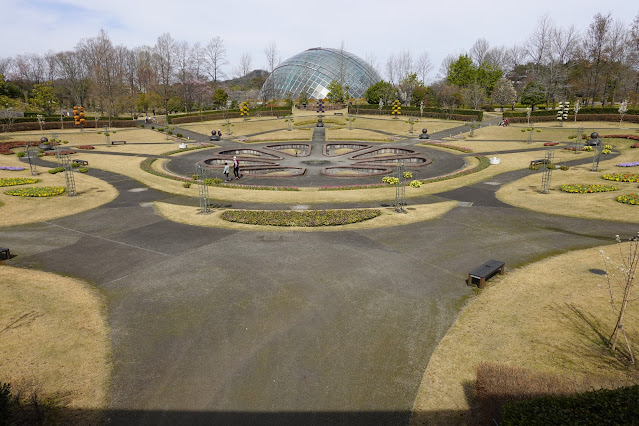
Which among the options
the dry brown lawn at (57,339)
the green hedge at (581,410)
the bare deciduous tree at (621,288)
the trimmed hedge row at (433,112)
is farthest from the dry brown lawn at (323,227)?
the trimmed hedge row at (433,112)

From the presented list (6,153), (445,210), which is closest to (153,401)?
(445,210)

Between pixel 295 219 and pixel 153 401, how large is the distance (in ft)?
46.2

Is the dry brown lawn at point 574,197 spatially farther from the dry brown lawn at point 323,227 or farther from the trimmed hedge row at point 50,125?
the trimmed hedge row at point 50,125

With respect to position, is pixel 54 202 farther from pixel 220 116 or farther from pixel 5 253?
pixel 220 116

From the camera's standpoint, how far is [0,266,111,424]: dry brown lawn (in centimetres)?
910

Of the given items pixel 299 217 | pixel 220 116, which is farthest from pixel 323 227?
pixel 220 116

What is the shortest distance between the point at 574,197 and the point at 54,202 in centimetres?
3715

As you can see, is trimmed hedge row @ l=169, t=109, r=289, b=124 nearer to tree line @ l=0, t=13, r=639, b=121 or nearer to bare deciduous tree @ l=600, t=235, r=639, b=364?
tree line @ l=0, t=13, r=639, b=121

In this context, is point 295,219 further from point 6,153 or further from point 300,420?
point 6,153

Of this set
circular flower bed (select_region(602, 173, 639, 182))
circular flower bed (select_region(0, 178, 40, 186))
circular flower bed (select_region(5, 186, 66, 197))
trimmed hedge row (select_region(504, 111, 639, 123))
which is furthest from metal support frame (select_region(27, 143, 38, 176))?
trimmed hedge row (select_region(504, 111, 639, 123))

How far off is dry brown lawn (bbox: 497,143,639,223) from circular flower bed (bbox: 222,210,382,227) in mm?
10967

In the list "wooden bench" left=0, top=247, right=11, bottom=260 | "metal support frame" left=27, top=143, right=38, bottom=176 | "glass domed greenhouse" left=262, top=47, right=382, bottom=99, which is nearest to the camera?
"wooden bench" left=0, top=247, right=11, bottom=260

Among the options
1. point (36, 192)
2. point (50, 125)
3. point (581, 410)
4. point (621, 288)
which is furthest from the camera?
point (50, 125)

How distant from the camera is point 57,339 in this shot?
430 inches
